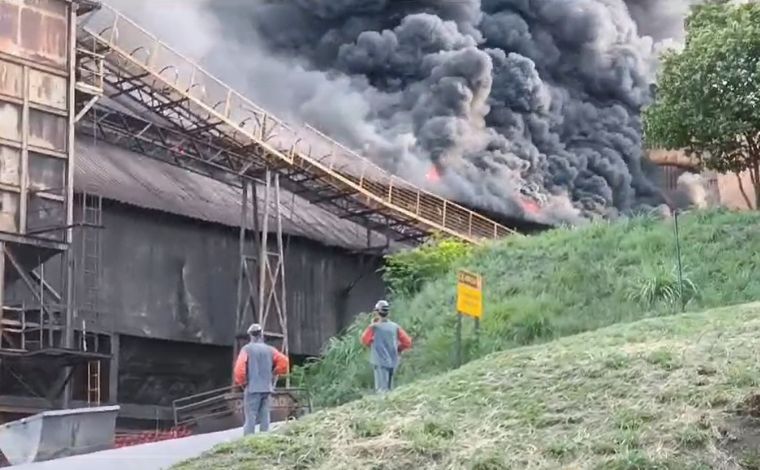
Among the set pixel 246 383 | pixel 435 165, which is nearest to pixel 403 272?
pixel 246 383

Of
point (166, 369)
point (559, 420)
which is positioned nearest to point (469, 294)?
point (559, 420)

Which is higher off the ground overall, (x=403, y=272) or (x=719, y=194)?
(x=719, y=194)

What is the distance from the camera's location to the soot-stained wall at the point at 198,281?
28.5 meters

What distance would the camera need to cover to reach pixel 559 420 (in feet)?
36.2

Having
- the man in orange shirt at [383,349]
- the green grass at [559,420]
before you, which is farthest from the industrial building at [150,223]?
the green grass at [559,420]

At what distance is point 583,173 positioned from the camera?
159 ft

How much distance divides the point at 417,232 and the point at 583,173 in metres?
16.3

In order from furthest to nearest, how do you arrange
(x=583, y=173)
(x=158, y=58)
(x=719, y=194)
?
(x=583, y=173) < (x=719, y=194) < (x=158, y=58)

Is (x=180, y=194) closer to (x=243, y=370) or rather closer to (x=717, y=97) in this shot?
(x=717, y=97)

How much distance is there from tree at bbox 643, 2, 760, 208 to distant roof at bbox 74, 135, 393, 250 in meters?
8.90

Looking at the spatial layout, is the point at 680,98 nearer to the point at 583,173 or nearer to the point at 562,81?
the point at 583,173

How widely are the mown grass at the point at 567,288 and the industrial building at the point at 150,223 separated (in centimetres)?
560

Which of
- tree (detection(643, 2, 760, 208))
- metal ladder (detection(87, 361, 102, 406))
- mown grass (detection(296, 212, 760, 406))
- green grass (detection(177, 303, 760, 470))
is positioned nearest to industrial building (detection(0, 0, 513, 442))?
metal ladder (detection(87, 361, 102, 406))

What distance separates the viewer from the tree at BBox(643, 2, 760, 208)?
27.5m
